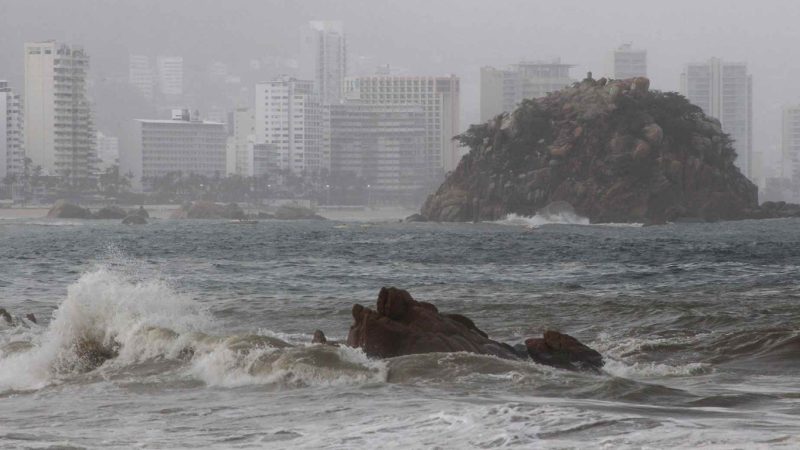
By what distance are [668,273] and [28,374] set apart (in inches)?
1221

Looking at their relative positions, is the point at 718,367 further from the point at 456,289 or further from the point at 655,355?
the point at 456,289

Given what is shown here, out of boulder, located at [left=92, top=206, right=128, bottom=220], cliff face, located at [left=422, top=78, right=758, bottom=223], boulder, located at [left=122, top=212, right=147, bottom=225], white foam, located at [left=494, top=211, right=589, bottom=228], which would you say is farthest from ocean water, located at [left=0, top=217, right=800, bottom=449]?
boulder, located at [left=92, top=206, right=128, bottom=220]

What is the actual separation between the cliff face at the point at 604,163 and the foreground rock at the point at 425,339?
414 ft

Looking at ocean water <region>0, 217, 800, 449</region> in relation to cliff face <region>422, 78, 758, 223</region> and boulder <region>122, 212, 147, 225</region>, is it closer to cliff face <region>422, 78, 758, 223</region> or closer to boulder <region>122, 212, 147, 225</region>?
cliff face <region>422, 78, 758, 223</region>

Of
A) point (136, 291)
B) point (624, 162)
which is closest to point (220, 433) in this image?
point (136, 291)

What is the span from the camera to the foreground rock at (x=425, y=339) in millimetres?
19172

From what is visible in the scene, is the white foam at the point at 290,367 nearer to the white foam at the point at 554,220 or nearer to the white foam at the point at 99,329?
the white foam at the point at 99,329

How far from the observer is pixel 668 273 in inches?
1877

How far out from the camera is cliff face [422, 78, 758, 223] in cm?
14938

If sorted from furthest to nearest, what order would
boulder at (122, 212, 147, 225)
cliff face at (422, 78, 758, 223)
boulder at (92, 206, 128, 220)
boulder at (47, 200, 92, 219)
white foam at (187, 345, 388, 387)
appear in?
boulder at (92, 206, 128, 220) < boulder at (47, 200, 92, 219) < boulder at (122, 212, 147, 225) < cliff face at (422, 78, 758, 223) < white foam at (187, 345, 388, 387)

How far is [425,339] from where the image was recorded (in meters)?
19.2

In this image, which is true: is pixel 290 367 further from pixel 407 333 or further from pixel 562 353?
pixel 562 353

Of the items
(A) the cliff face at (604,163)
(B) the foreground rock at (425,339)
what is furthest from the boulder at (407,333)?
(A) the cliff face at (604,163)

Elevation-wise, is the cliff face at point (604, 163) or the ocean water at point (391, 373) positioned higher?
the cliff face at point (604, 163)
